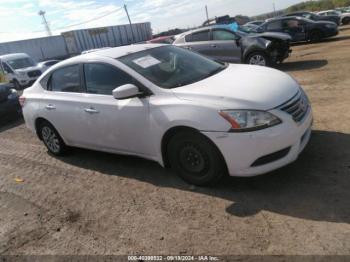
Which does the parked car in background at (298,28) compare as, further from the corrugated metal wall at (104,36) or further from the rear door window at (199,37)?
the corrugated metal wall at (104,36)

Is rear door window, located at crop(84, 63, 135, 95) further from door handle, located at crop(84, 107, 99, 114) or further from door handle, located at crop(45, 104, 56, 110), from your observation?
door handle, located at crop(45, 104, 56, 110)

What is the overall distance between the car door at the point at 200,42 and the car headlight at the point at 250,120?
28.9 ft

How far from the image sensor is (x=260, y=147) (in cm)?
386

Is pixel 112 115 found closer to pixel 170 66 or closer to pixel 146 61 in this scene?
pixel 146 61

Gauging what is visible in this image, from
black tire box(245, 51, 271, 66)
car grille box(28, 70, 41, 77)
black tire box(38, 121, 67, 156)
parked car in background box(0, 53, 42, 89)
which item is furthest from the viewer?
car grille box(28, 70, 41, 77)

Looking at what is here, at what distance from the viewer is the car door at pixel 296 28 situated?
1914cm

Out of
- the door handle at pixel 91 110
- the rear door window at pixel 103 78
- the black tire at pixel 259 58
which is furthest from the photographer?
the black tire at pixel 259 58

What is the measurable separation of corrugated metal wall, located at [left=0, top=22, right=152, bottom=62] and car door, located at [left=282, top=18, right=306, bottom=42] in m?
Result: 25.1

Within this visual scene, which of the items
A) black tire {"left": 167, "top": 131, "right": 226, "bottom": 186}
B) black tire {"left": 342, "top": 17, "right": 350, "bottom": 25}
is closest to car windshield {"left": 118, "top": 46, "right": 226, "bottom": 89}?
black tire {"left": 167, "top": 131, "right": 226, "bottom": 186}

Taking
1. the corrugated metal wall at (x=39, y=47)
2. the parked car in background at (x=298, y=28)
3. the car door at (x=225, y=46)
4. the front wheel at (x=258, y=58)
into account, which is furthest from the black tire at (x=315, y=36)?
the corrugated metal wall at (x=39, y=47)

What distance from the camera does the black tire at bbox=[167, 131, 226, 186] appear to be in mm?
4141

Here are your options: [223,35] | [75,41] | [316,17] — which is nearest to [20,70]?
[223,35]

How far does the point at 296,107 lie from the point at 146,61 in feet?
6.61

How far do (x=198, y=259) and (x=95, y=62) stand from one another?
3.15 meters
